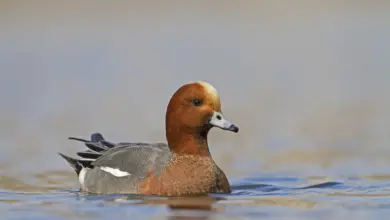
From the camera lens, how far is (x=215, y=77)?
1983 cm

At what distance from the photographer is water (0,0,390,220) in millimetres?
9758

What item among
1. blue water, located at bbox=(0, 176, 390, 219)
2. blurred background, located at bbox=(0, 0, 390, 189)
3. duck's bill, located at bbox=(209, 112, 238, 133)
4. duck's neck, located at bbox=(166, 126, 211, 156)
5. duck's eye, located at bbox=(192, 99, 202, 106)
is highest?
blurred background, located at bbox=(0, 0, 390, 189)

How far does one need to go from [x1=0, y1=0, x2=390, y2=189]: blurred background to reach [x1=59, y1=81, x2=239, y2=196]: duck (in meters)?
1.17

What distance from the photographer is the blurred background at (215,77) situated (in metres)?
12.9

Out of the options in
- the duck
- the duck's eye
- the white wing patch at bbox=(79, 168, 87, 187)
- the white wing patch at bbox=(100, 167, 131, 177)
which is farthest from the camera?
the white wing patch at bbox=(79, 168, 87, 187)

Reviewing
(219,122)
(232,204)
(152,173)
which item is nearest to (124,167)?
(152,173)

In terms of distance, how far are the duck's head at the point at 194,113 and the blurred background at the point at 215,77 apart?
5.32 feet

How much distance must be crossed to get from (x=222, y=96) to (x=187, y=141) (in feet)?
24.0

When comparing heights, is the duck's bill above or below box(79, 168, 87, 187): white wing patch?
above

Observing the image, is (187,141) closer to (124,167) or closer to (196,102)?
(196,102)

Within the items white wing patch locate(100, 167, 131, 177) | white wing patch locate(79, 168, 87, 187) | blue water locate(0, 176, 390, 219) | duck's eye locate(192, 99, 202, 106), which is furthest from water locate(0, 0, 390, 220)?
duck's eye locate(192, 99, 202, 106)

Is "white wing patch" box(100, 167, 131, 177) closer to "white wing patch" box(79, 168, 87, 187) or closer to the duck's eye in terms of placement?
"white wing patch" box(79, 168, 87, 187)

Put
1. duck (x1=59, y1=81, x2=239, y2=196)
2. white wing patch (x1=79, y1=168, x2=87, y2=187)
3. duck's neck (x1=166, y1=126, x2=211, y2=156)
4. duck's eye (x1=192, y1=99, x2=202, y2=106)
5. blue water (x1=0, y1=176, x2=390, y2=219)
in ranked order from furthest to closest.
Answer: white wing patch (x1=79, y1=168, x2=87, y2=187), duck's neck (x1=166, y1=126, x2=211, y2=156), duck's eye (x1=192, y1=99, x2=202, y2=106), duck (x1=59, y1=81, x2=239, y2=196), blue water (x1=0, y1=176, x2=390, y2=219)

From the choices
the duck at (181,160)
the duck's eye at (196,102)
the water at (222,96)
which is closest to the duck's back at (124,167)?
the duck at (181,160)
